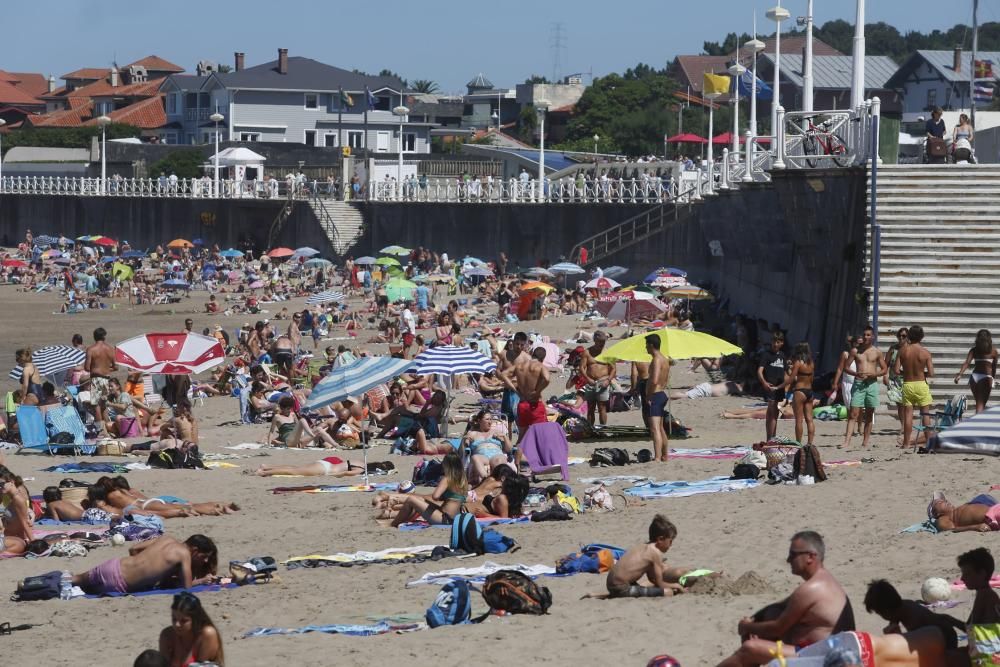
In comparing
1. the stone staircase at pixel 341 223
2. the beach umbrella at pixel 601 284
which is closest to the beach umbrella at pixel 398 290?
the beach umbrella at pixel 601 284

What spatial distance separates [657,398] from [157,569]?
5240mm

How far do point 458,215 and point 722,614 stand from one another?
110 feet

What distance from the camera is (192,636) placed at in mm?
6805

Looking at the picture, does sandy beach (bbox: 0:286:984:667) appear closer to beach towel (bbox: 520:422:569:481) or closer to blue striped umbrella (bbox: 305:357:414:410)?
beach towel (bbox: 520:422:569:481)

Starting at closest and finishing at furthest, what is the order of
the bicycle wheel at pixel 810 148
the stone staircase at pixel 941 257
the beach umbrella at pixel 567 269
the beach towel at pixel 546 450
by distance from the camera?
the beach towel at pixel 546 450
the stone staircase at pixel 941 257
the bicycle wheel at pixel 810 148
the beach umbrella at pixel 567 269

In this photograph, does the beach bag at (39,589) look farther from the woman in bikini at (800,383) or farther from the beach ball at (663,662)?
the woman in bikini at (800,383)

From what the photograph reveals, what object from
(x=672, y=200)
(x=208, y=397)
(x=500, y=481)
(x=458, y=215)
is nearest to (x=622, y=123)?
(x=458, y=215)

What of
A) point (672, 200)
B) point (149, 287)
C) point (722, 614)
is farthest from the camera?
point (149, 287)

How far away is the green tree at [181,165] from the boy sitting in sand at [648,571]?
5442 centimetres

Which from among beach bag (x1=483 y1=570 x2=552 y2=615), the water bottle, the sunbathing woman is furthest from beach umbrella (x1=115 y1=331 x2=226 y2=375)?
beach bag (x1=483 y1=570 x2=552 y2=615)

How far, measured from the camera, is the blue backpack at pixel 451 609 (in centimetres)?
787

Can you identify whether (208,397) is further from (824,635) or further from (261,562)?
(824,635)

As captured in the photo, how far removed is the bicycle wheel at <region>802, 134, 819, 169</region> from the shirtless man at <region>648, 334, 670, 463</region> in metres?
7.42

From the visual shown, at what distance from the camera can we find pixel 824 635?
645 centimetres
